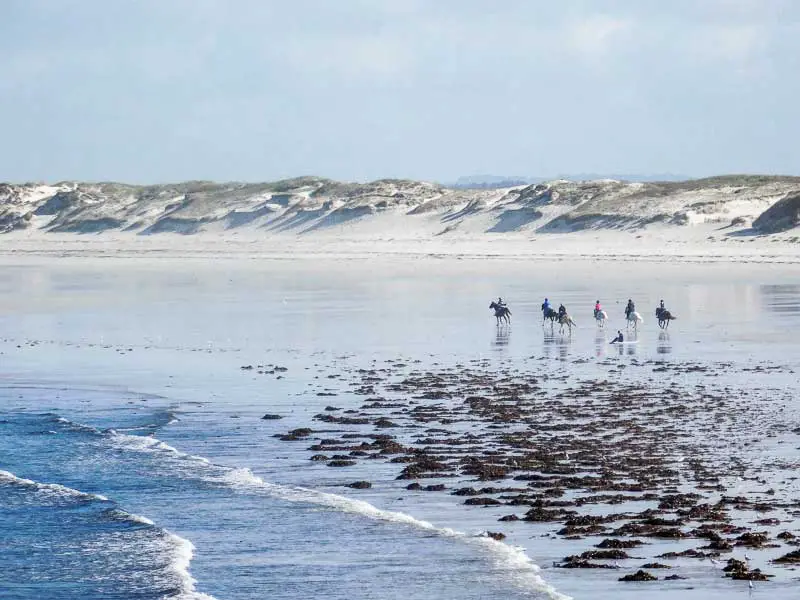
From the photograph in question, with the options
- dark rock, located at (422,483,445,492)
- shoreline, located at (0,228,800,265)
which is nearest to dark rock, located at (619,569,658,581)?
dark rock, located at (422,483,445,492)

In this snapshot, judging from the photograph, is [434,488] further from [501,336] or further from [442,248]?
[442,248]

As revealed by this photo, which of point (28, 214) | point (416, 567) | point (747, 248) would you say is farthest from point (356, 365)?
point (28, 214)

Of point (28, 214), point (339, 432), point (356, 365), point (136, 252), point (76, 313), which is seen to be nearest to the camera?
point (339, 432)

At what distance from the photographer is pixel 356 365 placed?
2695 cm

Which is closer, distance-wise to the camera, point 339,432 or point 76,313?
point 339,432

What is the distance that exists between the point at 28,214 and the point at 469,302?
3282 inches

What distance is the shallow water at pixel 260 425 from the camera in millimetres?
12516

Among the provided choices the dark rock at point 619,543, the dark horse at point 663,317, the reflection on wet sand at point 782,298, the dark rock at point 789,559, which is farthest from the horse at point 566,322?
the dark rock at point 789,559

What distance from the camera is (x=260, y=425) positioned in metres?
20.4

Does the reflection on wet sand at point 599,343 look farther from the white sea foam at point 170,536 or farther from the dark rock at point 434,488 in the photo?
the white sea foam at point 170,536

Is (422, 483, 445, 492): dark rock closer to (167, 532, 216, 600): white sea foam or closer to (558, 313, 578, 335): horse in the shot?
(167, 532, 216, 600): white sea foam

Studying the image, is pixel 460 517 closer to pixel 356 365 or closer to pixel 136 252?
pixel 356 365

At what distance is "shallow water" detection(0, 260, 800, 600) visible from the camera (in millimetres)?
12516

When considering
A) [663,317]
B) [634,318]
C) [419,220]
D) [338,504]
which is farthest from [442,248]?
[338,504]
